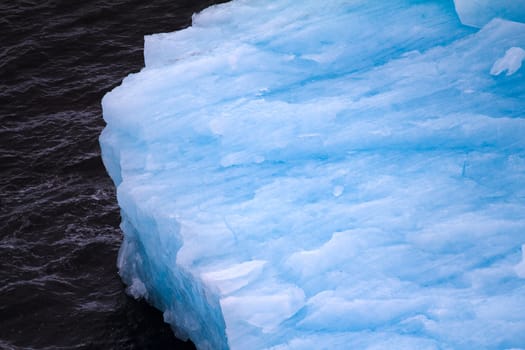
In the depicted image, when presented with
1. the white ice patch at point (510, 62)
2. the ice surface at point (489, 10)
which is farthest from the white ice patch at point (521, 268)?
the ice surface at point (489, 10)

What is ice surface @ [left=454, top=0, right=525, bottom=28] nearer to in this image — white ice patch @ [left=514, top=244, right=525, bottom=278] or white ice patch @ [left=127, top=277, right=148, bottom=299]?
white ice patch @ [left=514, top=244, right=525, bottom=278]

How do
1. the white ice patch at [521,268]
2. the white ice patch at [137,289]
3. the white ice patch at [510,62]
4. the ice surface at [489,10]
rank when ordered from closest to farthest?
the white ice patch at [521,268] → the white ice patch at [510,62] → the ice surface at [489,10] → the white ice patch at [137,289]

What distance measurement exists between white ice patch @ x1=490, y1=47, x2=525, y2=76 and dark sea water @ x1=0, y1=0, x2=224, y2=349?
228 centimetres

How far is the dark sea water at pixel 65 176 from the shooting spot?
15.8ft

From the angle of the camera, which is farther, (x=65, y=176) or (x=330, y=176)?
(x=65, y=176)

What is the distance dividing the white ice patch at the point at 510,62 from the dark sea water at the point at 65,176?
2279 mm

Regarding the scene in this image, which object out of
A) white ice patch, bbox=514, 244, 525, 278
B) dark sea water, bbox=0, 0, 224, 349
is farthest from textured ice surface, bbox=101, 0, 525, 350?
dark sea water, bbox=0, 0, 224, 349

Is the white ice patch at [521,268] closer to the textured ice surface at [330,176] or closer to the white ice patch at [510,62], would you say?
the textured ice surface at [330,176]

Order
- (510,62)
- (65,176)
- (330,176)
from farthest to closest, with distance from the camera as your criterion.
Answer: (65,176)
(510,62)
(330,176)

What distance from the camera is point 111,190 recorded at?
586 centimetres

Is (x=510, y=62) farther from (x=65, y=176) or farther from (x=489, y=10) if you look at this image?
(x=65, y=176)

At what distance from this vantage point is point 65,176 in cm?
600

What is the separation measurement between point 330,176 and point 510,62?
1.18m

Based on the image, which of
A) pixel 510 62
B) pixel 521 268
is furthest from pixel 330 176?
pixel 510 62
